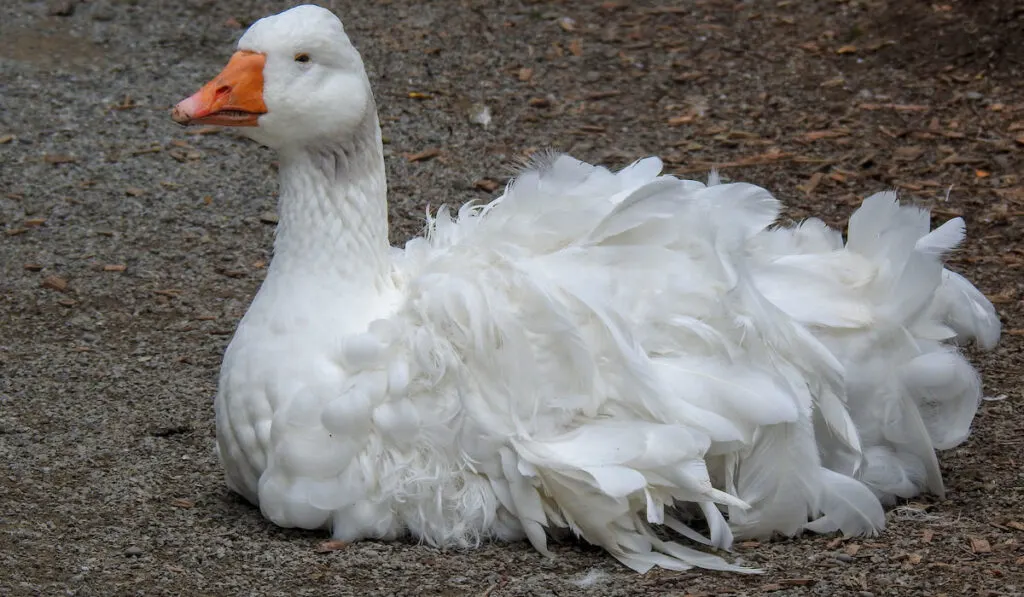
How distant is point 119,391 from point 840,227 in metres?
3.67

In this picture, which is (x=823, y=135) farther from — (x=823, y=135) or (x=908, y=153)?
(x=908, y=153)

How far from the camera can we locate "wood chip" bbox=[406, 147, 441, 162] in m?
7.97

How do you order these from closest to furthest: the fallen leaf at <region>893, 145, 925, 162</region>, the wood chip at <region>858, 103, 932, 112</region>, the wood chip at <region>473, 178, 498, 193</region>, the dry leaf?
1. the wood chip at <region>473, 178, 498, 193</region>
2. the fallen leaf at <region>893, 145, 925, 162</region>
3. the dry leaf
4. the wood chip at <region>858, 103, 932, 112</region>

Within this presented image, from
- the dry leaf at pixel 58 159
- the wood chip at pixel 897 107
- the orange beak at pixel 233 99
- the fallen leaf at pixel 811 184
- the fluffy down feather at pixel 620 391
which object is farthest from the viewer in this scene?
the wood chip at pixel 897 107

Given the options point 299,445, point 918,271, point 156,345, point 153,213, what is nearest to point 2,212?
point 153,213

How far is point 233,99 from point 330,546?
56.3 inches

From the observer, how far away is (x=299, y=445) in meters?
4.17

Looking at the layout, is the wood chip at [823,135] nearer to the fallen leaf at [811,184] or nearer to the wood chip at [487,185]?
the fallen leaf at [811,184]

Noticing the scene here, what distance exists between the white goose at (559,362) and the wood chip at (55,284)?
236 centimetres

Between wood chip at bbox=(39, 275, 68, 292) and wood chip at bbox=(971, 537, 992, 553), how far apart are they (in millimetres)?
4270

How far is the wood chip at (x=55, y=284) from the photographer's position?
655 centimetres

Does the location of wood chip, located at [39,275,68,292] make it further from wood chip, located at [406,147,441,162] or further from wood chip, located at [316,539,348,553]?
wood chip, located at [316,539,348,553]

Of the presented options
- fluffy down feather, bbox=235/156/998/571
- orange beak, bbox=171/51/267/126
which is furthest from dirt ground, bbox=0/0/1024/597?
orange beak, bbox=171/51/267/126

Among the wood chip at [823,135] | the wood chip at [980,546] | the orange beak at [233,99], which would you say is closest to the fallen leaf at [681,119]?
the wood chip at [823,135]
